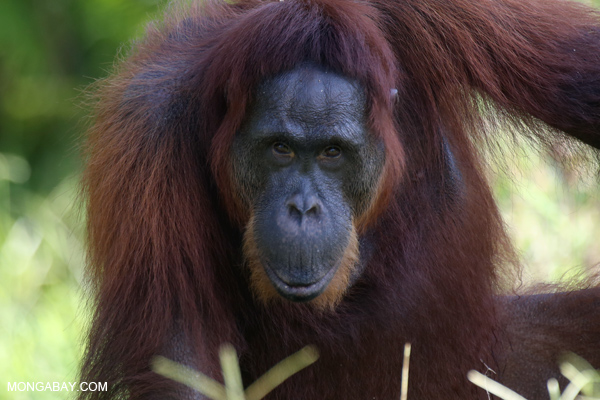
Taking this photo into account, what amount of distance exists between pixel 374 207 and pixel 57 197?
4959 mm

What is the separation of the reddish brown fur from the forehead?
2.2 inches

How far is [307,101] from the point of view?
11.2 feet

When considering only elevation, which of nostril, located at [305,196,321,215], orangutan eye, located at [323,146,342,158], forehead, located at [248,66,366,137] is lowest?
nostril, located at [305,196,321,215]

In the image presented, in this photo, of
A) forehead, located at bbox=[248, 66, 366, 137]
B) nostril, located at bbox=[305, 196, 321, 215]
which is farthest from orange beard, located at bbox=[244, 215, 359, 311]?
forehead, located at bbox=[248, 66, 366, 137]

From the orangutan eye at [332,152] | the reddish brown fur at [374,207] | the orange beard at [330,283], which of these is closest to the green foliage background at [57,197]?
the reddish brown fur at [374,207]

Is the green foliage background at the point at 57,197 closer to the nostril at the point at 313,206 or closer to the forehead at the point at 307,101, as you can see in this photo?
the forehead at the point at 307,101

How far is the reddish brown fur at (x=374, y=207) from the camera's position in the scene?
140 inches

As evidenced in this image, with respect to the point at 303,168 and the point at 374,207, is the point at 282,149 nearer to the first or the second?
the point at 303,168

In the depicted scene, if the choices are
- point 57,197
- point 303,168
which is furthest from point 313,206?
point 57,197

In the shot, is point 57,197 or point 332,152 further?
point 57,197

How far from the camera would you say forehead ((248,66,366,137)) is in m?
3.41

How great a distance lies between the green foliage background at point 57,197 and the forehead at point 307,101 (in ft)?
4.98

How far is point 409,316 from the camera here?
13.1 feet

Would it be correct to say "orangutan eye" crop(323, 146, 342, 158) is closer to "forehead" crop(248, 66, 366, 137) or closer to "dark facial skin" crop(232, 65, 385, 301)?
"dark facial skin" crop(232, 65, 385, 301)
